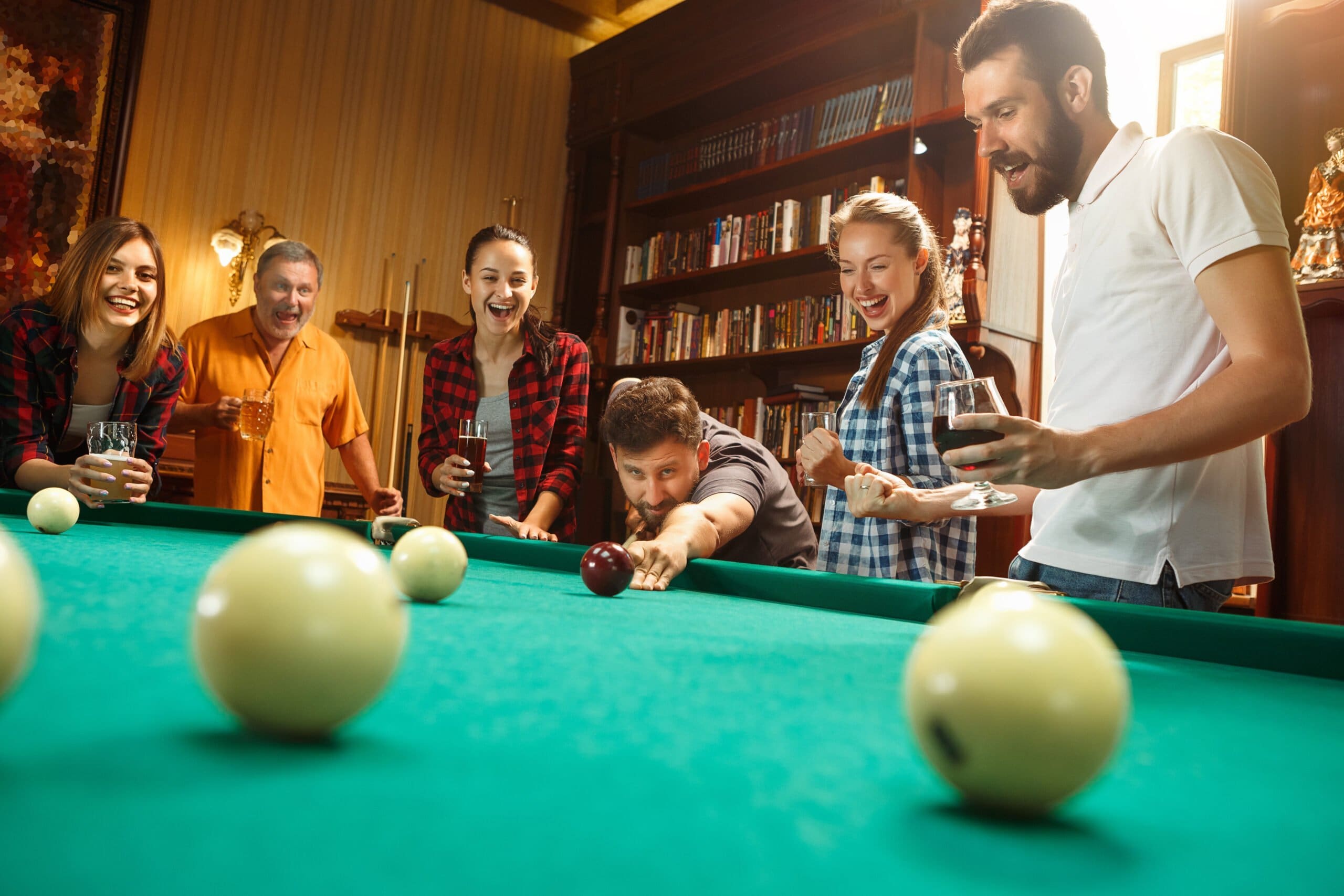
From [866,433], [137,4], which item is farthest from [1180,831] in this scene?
[137,4]

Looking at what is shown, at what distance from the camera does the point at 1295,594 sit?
305 cm

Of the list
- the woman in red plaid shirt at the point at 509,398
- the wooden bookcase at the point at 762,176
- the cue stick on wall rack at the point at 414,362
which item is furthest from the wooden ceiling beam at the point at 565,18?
the woman in red plaid shirt at the point at 509,398

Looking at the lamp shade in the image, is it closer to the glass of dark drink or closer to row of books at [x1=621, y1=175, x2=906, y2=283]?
row of books at [x1=621, y1=175, x2=906, y2=283]

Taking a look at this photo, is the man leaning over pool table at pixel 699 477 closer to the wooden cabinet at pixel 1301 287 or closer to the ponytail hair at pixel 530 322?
the ponytail hair at pixel 530 322

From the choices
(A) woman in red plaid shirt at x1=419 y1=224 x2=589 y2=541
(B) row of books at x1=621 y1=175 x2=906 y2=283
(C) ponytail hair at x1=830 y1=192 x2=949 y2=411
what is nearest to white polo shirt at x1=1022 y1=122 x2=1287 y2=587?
(C) ponytail hair at x1=830 y1=192 x2=949 y2=411

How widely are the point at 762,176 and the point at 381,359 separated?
8.17 feet

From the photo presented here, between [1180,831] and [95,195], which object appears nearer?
[1180,831]

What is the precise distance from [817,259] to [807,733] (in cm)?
452

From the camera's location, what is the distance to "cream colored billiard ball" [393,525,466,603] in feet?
4.51

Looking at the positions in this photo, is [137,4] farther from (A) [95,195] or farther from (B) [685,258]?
(B) [685,258]

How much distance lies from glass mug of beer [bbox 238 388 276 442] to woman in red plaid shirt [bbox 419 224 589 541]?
0.52 metres

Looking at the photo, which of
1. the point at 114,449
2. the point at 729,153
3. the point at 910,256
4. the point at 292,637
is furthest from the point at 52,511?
the point at 729,153

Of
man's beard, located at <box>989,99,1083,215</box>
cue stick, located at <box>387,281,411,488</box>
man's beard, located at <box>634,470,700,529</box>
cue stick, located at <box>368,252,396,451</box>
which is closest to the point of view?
Result: man's beard, located at <box>989,99,1083,215</box>

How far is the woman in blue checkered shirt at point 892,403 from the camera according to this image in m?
2.31
